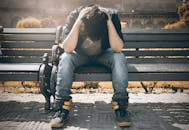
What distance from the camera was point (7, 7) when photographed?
1538 inches

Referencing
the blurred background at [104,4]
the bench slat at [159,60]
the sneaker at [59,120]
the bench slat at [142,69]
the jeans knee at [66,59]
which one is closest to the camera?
the sneaker at [59,120]

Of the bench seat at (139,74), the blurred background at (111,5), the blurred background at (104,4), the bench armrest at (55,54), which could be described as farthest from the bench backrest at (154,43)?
the blurred background at (104,4)

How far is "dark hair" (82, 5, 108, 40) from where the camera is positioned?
3.76m

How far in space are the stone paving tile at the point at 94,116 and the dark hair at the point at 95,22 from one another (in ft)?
3.52

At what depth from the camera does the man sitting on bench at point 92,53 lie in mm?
3656

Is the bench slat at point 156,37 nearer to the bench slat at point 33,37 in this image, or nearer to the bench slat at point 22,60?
the bench slat at point 33,37

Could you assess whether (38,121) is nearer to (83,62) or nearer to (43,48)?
(83,62)

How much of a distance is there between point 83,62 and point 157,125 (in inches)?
47.0

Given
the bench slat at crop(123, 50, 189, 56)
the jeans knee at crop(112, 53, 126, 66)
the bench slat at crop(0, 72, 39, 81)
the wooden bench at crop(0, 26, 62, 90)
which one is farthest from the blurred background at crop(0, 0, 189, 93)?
the bench slat at crop(0, 72, 39, 81)

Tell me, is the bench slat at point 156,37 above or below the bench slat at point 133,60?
above

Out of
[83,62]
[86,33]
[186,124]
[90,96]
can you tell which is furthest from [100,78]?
[90,96]

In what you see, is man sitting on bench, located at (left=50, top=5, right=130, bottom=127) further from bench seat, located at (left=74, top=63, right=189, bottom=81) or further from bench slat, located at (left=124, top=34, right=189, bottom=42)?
bench slat, located at (left=124, top=34, right=189, bottom=42)

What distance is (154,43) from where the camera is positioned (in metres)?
4.78

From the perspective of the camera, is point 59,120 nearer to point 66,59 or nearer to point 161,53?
point 66,59
